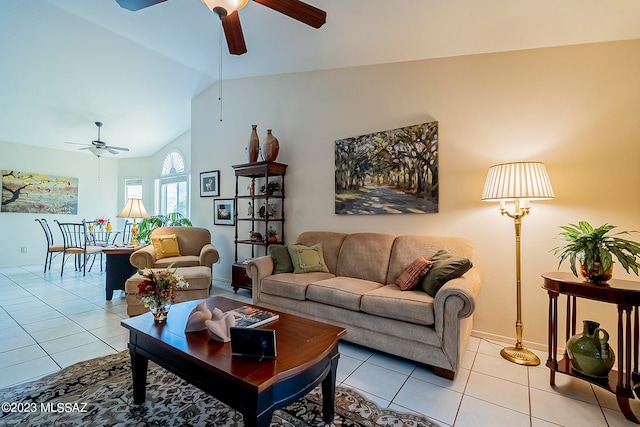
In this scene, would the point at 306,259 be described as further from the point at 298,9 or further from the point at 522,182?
the point at 298,9

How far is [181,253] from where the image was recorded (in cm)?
427

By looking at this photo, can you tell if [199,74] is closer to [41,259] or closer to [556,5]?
[556,5]

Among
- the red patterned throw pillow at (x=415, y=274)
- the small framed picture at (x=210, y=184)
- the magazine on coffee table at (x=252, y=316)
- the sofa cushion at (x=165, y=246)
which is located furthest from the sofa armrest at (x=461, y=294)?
the small framed picture at (x=210, y=184)

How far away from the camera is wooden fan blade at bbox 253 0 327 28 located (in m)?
1.86

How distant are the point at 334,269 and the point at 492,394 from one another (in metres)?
1.78

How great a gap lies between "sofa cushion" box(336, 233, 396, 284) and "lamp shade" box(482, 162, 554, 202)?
3.63ft

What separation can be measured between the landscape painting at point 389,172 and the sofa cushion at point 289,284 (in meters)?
0.97

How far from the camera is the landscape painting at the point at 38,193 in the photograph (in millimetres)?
5926

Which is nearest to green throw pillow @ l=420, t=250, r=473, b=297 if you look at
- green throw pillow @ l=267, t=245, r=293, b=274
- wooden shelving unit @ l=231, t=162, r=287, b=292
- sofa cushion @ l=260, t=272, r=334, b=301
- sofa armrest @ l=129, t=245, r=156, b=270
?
sofa cushion @ l=260, t=272, r=334, b=301

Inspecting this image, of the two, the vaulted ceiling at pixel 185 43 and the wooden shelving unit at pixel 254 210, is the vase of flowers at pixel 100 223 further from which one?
the wooden shelving unit at pixel 254 210

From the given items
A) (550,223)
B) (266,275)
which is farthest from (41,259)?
(550,223)

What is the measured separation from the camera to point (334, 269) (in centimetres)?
326

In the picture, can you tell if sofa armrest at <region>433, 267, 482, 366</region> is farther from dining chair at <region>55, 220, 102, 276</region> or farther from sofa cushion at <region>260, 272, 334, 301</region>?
dining chair at <region>55, 220, 102, 276</region>

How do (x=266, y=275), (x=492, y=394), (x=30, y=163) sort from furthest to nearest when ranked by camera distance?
(x=30, y=163), (x=266, y=275), (x=492, y=394)
